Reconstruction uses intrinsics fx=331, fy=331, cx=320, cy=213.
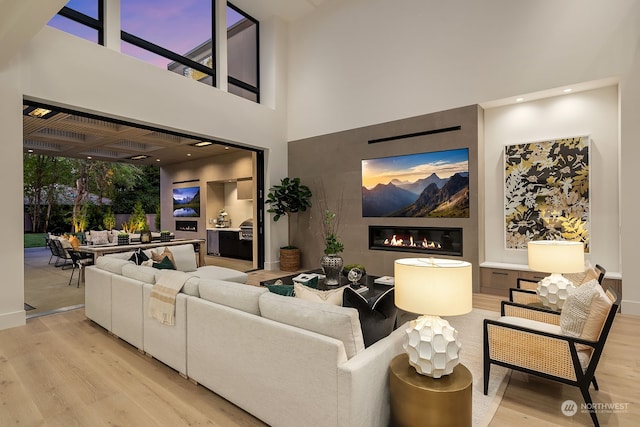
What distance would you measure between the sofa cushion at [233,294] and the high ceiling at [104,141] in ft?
12.7

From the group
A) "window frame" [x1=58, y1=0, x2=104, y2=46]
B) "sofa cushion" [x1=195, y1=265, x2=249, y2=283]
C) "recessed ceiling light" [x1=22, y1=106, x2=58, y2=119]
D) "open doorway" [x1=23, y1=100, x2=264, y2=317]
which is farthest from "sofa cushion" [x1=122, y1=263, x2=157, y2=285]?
"window frame" [x1=58, y1=0, x2=104, y2=46]

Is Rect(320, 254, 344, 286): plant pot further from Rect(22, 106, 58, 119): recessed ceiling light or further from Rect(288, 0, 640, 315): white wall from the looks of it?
Rect(22, 106, 58, 119): recessed ceiling light

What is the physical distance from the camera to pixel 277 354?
1953 mm

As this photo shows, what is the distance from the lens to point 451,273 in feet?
5.54

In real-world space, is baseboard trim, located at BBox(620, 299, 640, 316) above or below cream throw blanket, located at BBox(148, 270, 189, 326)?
below

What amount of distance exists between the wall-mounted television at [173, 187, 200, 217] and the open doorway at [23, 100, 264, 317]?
0.77ft

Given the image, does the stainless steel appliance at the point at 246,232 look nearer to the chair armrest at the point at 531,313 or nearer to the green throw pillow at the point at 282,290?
the green throw pillow at the point at 282,290

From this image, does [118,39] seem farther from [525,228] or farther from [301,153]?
[525,228]

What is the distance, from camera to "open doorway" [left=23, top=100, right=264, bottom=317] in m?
5.09

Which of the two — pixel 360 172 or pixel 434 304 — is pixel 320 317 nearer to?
pixel 434 304

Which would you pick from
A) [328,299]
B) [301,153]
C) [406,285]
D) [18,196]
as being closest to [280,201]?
[301,153]

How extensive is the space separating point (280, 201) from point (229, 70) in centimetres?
339

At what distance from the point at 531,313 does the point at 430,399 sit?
1.72m
